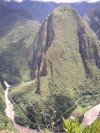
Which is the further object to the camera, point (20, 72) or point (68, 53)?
point (20, 72)

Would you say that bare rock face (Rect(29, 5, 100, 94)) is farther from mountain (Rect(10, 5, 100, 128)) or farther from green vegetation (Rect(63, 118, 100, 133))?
green vegetation (Rect(63, 118, 100, 133))

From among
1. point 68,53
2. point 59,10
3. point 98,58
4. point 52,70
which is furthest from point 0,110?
point 59,10

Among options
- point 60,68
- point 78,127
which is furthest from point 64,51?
point 78,127

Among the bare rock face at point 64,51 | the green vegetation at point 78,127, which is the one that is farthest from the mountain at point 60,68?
the green vegetation at point 78,127

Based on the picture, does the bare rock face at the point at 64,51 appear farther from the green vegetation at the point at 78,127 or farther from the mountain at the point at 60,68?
the green vegetation at the point at 78,127

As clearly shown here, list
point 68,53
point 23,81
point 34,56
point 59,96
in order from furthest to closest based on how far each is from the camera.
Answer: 1. point 34,56
2. point 23,81
3. point 68,53
4. point 59,96

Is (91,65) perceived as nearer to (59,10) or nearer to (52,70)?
(52,70)

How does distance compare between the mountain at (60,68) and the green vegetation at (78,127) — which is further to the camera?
the mountain at (60,68)

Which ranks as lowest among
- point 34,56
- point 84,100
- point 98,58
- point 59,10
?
point 84,100
